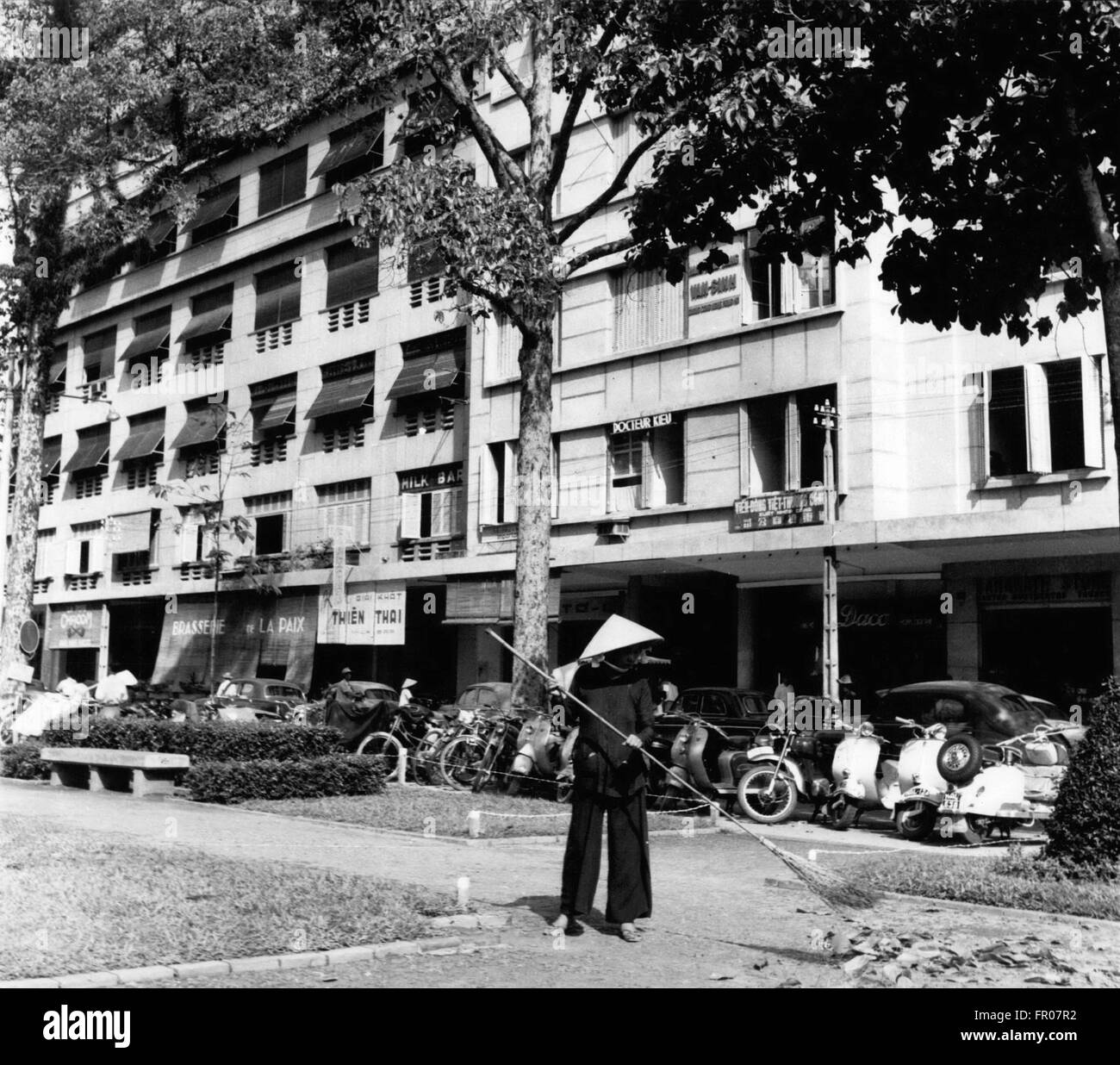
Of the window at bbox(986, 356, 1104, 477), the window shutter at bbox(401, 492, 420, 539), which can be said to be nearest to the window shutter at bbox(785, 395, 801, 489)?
the window at bbox(986, 356, 1104, 477)

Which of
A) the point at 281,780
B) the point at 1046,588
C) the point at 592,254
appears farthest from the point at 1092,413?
the point at 281,780

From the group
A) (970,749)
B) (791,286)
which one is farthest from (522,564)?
(791,286)

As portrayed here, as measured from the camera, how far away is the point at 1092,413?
21.3m

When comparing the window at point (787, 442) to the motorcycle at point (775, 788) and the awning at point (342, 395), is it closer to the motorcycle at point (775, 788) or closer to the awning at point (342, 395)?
the motorcycle at point (775, 788)

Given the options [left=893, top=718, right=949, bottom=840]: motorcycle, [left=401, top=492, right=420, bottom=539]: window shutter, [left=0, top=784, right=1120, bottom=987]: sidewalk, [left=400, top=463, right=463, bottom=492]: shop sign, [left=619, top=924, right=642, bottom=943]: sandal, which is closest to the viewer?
[left=0, top=784, right=1120, bottom=987]: sidewalk

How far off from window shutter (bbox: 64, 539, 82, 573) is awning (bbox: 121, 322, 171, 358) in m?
6.85

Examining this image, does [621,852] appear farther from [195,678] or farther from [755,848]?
[195,678]

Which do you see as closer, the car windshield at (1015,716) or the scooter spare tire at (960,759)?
the scooter spare tire at (960,759)

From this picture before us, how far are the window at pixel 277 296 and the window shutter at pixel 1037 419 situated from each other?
23527 millimetres

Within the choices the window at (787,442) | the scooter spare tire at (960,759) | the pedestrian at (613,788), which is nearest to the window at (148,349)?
the window at (787,442)

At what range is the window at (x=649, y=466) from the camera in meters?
27.7

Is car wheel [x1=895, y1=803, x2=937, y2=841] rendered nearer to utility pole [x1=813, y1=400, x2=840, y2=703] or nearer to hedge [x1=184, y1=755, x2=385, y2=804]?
utility pole [x1=813, y1=400, x2=840, y2=703]

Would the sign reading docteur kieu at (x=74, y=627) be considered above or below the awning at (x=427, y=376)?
below

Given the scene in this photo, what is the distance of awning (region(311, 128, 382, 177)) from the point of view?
36.9 m
